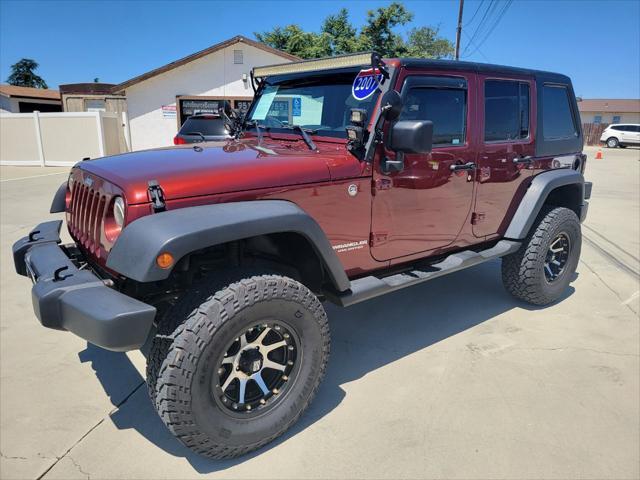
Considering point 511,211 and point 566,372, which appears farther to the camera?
point 511,211

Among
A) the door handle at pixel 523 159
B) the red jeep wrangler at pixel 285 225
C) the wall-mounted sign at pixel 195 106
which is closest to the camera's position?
the red jeep wrangler at pixel 285 225

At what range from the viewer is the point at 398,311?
13.5 ft

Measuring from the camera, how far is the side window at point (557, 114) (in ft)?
13.3

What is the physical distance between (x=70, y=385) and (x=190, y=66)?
1611cm

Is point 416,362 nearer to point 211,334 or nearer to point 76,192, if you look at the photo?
point 211,334

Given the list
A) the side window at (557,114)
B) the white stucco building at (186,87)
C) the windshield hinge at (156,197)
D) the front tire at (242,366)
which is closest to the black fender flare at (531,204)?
the side window at (557,114)

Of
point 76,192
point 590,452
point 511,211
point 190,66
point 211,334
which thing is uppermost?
point 190,66

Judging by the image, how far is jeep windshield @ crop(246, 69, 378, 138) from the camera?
299cm

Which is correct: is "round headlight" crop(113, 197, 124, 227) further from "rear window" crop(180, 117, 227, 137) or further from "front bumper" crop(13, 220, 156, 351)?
"rear window" crop(180, 117, 227, 137)

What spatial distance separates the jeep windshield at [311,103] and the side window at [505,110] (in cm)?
115

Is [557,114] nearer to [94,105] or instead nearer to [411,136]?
[411,136]

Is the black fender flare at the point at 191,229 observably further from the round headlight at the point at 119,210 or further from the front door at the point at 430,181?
the front door at the point at 430,181

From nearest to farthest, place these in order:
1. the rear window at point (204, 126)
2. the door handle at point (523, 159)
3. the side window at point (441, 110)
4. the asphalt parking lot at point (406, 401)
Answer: the asphalt parking lot at point (406, 401)
the side window at point (441, 110)
the door handle at point (523, 159)
the rear window at point (204, 126)

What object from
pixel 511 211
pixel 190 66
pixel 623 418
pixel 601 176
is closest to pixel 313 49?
pixel 190 66
